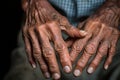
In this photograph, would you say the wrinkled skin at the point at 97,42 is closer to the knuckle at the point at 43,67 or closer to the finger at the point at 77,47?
the finger at the point at 77,47

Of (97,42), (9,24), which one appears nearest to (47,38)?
(97,42)

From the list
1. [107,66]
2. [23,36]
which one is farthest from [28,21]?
[107,66]

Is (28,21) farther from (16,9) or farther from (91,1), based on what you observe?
(16,9)

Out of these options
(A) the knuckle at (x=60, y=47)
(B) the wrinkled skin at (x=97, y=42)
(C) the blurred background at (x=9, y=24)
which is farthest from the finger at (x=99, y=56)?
(C) the blurred background at (x=9, y=24)

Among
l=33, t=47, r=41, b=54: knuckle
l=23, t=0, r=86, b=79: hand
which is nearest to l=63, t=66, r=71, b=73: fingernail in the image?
l=23, t=0, r=86, b=79: hand

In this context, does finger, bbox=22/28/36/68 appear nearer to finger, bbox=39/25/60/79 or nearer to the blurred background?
finger, bbox=39/25/60/79

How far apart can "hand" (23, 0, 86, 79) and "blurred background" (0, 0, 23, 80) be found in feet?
2.86

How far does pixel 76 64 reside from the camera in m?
0.94

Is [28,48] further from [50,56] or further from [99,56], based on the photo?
[99,56]

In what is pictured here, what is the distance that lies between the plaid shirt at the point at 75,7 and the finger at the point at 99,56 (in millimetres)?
195

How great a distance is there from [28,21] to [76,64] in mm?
299

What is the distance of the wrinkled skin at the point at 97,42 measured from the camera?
3.09ft

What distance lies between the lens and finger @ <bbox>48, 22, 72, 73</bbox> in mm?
927

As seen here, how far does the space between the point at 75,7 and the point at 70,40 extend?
200 millimetres
